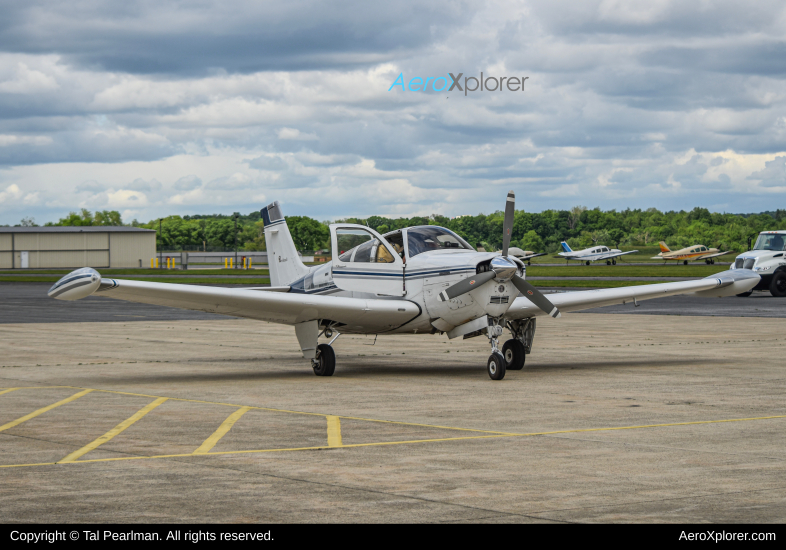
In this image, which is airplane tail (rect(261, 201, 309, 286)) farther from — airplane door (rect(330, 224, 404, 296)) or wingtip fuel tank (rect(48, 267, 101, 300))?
wingtip fuel tank (rect(48, 267, 101, 300))

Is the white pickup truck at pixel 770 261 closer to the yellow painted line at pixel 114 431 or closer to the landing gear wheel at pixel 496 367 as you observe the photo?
the landing gear wheel at pixel 496 367

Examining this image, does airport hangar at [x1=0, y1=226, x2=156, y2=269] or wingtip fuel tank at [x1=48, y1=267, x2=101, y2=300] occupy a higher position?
wingtip fuel tank at [x1=48, y1=267, x2=101, y2=300]

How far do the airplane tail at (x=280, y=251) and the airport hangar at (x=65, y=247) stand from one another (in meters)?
103

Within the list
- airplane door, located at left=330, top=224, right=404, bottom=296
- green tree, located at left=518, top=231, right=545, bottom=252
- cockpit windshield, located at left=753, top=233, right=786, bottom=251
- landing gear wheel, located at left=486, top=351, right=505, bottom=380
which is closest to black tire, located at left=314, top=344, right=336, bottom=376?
airplane door, located at left=330, top=224, right=404, bottom=296

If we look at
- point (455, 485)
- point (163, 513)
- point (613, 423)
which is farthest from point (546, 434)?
point (163, 513)

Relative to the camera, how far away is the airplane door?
16141mm

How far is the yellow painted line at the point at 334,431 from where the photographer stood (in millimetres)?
9227

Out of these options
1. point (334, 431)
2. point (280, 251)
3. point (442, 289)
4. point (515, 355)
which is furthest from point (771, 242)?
point (334, 431)

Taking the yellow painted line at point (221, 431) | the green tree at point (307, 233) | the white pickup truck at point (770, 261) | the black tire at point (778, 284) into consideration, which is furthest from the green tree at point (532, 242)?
the yellow painted line at point (221, 431)

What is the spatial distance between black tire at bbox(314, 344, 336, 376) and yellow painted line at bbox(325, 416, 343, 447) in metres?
4.88

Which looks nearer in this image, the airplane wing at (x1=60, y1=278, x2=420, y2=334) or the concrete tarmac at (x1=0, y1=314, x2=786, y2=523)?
the concrete tarmac at (x1=0, y1=314, x2=786, y2=523)

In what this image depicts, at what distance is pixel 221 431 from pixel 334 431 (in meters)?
1.32

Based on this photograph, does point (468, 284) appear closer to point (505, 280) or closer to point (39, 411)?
point (505, 280)
